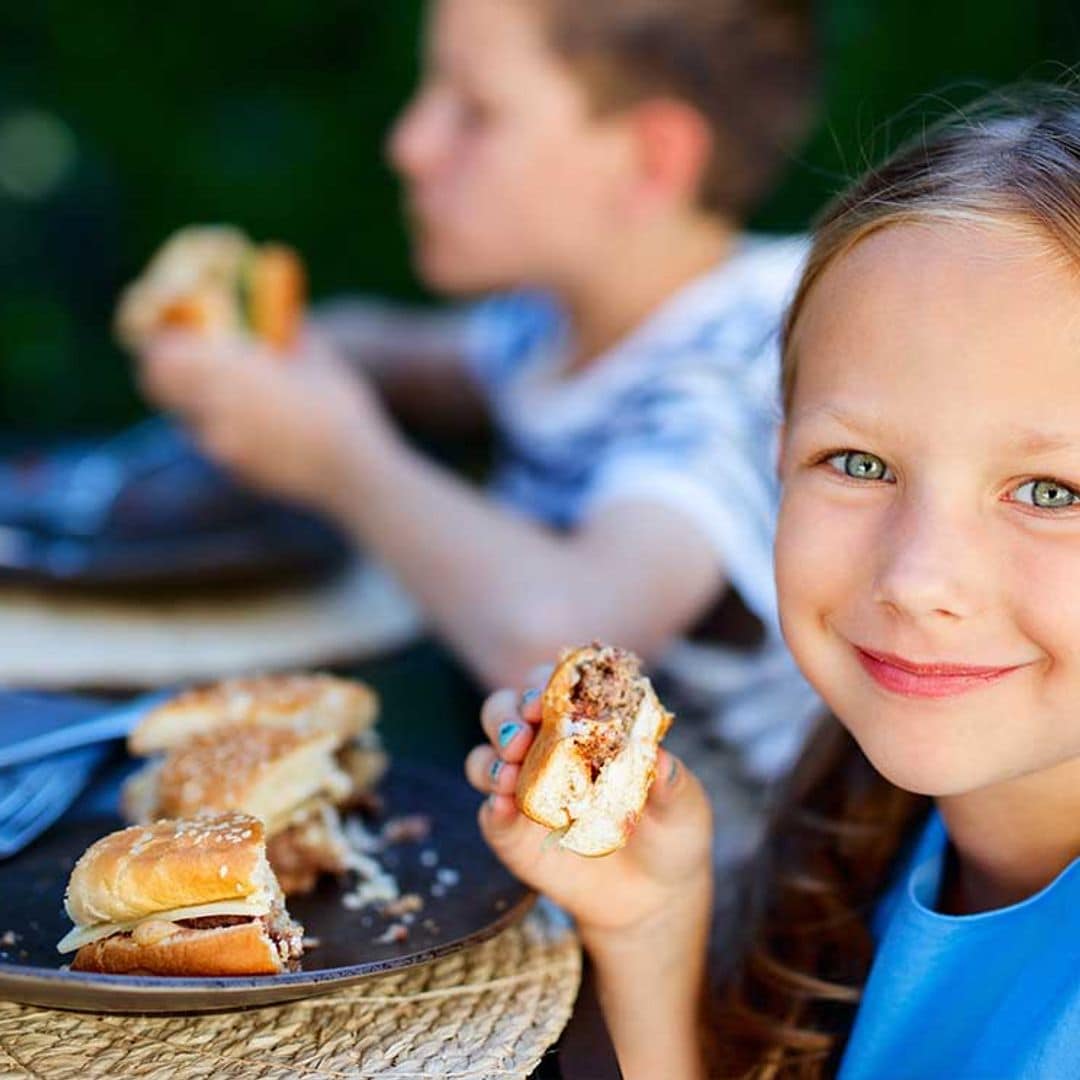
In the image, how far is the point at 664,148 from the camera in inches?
88.4

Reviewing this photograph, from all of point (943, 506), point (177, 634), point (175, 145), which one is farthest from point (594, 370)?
point (175, 145)

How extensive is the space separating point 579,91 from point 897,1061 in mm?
1453

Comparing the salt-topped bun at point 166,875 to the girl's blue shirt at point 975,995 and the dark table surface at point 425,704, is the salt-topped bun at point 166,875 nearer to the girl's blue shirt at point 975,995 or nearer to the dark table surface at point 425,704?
the girl's blue shirt at point 975,995

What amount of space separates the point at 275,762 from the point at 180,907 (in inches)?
8.2

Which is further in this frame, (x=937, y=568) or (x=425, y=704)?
(x=425, y=704)

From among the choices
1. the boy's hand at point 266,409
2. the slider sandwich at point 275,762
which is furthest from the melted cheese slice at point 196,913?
the boy's hand at point 266,409

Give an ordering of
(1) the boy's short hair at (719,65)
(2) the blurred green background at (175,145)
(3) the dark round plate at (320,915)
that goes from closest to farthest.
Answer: (3) the dark round plate at (320,915) < (1) the boy's short hair at (719,65) < (2) the blurred green background at (175,145)

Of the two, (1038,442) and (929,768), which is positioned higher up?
(1038,442)

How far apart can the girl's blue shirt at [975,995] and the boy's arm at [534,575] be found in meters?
0.55

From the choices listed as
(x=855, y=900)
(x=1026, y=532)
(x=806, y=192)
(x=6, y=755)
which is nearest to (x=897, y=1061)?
(x=855, y=900)

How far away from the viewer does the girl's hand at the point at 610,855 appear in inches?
45.6

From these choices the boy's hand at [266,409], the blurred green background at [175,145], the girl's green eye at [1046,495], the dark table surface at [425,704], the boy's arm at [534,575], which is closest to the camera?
the girl's green eye at [1046,495]

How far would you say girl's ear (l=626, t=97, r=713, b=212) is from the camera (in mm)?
2242

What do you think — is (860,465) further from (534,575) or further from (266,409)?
(266,409)
